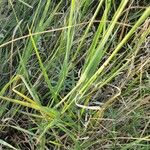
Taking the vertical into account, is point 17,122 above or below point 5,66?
below

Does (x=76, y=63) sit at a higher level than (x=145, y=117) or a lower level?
higher

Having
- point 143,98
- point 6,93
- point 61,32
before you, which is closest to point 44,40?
point 61,32

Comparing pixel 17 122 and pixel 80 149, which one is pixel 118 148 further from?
pixel 17 122

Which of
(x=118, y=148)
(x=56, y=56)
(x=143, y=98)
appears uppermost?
(x=56, y=56)

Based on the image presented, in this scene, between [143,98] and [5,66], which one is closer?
[143,98]

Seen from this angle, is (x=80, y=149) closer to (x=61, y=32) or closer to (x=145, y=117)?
(x=145, y=117)

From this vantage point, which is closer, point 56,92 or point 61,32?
point 56,92

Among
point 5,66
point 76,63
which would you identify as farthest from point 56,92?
point 5,66

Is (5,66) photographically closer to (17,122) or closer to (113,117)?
(17,122)
